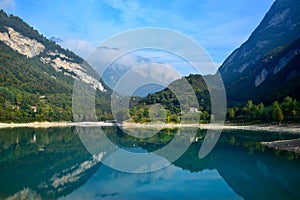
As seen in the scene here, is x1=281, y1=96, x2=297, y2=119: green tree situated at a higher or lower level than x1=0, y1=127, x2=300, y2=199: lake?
higher

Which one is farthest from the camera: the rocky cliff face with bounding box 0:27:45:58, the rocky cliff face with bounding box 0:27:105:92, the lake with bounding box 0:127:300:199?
the rocky cliff face with bounding box 0:27:105:92

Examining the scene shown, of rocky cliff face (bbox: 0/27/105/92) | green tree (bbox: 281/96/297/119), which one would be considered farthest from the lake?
rocky cliff face (bbox: 0/27/105/92)

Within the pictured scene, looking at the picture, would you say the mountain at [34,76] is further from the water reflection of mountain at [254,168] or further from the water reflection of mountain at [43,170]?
the water reflection of mountain at [254,168]

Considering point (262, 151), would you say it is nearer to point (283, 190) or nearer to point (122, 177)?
point (283, 190)

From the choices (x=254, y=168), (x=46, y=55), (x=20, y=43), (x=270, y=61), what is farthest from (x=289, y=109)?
(x=46, y=55)

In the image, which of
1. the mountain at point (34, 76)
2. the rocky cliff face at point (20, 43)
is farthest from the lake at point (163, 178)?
the rocky cliff face at point (20, 43)

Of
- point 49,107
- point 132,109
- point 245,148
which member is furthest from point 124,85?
point 49,107

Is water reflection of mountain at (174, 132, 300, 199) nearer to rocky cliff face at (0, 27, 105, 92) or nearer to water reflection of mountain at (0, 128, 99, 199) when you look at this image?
water reflection of mountain at (0, 128, 99, 199)
